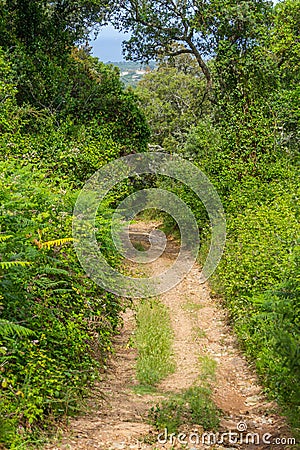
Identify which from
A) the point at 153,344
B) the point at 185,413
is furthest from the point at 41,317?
the point at 153,344

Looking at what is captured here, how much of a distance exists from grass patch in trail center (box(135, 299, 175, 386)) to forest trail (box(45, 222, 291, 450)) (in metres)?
0.11

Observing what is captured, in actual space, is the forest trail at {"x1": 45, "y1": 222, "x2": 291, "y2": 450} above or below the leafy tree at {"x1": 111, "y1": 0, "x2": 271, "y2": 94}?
below

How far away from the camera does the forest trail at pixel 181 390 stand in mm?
4699

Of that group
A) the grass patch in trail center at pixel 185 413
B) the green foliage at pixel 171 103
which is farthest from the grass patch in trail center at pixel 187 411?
the green foliage at pixel 171 103

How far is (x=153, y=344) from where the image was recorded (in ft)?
25.2

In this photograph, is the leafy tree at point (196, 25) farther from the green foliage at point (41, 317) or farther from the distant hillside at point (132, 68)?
the green foliage at point (41, 317)

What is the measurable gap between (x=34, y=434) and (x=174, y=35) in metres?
15.4

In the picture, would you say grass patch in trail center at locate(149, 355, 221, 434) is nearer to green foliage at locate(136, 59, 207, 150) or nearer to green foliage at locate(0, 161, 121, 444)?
green foliage at locate(0, 161, 121, 444)

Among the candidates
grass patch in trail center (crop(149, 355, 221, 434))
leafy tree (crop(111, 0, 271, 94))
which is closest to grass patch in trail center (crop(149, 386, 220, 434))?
grass patch in trail center (crop(149, 355, 221, 434))

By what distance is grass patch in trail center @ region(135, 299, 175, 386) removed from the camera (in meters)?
6.72

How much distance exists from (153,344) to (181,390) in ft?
4.97

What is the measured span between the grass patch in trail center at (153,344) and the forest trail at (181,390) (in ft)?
0.35

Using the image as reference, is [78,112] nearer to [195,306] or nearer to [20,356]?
[195,306]

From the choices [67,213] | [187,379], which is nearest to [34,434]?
[187,379]
